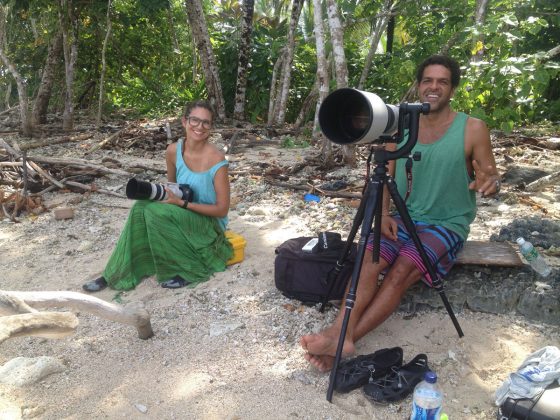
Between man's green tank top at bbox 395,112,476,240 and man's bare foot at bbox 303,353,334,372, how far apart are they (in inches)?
38.8

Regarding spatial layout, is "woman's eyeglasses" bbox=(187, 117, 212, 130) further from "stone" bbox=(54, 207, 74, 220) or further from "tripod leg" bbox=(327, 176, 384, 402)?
"stone" bbox=(54, 207, 74, 220)

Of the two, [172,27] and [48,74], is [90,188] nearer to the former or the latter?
[48,74]

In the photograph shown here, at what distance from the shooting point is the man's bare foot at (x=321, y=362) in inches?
88.9

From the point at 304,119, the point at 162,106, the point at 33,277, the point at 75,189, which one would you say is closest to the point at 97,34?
the point at 162,106

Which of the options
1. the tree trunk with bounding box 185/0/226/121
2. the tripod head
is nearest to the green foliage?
the tree trunk with bounding box 185/0/226/121

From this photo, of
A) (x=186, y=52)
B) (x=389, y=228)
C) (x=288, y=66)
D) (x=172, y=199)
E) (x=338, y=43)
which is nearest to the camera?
(x=389, y=228)

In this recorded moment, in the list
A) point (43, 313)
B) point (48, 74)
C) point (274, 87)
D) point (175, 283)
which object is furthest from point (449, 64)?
point (48, 74)

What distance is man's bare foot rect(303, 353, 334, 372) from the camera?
2.26 metres

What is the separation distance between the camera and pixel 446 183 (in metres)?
2.63

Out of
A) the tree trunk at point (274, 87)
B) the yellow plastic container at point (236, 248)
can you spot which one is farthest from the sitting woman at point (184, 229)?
the tree trunk at point (274, 87)

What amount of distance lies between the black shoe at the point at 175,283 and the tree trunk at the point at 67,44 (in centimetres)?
656

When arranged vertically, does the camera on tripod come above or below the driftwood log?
above

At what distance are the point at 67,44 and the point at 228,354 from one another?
308 inches

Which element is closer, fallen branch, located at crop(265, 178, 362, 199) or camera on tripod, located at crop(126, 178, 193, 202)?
camera on tripod, located at crop(126, 178, 193, 202)
